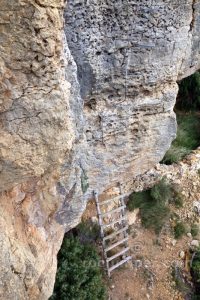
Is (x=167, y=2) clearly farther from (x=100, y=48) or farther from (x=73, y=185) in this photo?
(x=73, y=185)

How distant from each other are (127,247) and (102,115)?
228 cm

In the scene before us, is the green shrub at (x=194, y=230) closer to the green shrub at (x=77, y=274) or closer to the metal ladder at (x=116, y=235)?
the metal ladder at (x=116, y=235)

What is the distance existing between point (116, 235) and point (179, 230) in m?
1.05

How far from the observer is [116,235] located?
16.2 feet

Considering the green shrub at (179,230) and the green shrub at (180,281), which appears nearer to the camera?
the green shrub at (180,281)

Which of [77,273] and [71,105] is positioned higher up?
[71,105]

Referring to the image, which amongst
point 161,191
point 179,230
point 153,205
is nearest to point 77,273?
point 153,205

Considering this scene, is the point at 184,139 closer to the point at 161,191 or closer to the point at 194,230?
the point at 161,191

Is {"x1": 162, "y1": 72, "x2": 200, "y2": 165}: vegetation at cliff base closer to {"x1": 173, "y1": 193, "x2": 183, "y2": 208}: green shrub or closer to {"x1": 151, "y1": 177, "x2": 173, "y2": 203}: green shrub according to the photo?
{"x1": 173, "y1": 193, "x2": 183, "y2": 208}: green shrub

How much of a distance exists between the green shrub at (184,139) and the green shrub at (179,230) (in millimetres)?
1028

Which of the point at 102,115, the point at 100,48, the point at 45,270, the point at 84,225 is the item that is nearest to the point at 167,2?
the point at 100,48

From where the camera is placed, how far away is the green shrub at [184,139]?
18.9ft

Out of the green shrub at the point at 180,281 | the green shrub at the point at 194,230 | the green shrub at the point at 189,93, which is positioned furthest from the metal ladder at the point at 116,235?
the green shrub at the point at 189,93

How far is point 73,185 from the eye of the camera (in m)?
3.29
